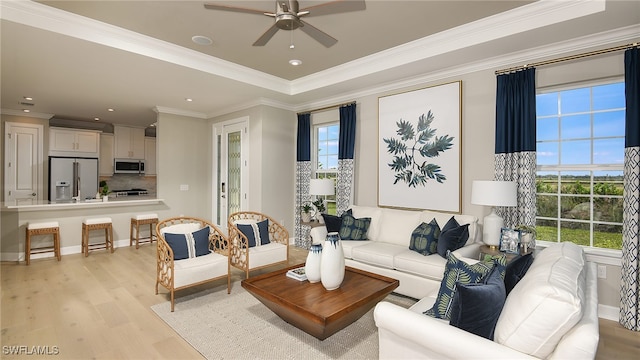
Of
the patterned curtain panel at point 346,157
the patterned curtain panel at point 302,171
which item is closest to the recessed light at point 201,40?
the patterned curtain panel at point 346,157

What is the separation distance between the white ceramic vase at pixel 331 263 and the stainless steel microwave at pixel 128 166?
775cm

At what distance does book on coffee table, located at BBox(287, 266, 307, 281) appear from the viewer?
289 centimetres

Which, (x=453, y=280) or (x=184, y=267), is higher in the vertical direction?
(x=453, y=280)

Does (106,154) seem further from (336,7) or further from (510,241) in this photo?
(510,241)

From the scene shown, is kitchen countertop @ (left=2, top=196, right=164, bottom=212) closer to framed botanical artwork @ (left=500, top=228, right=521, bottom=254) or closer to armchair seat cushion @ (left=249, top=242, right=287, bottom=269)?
armchair seat cushion @ (left=249, top=242, right=287, bottom=269)

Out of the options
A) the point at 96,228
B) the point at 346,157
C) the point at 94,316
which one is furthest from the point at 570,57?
the point at 96,228

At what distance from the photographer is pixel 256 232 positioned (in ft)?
13.5

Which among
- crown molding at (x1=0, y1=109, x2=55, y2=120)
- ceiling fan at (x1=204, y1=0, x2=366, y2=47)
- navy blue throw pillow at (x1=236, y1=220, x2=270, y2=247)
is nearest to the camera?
ceiling fan at (x1=204, y1=0, x2=366, y2=47)

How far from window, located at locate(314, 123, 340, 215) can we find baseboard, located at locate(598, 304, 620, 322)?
3695 millimetres

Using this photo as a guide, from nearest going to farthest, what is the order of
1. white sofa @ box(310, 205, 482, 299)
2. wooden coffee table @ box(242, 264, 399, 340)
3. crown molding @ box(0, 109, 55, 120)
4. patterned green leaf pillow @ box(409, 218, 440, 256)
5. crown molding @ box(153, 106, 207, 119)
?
wooden coffee table @ box(242, 264, 399, 340), white sofa @ box(310, 205, 482, 299), patterned green leaf pillow @ box(409, 218, 440, 256), crown molding @ box(153, 106, 207, 119), crown molding @ box(0, 109, 55, 120)

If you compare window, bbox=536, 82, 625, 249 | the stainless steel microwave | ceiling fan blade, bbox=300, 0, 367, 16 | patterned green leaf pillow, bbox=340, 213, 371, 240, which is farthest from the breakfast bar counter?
window, bbox=536, 82, 625, 249

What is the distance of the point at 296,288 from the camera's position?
2711 millimetres

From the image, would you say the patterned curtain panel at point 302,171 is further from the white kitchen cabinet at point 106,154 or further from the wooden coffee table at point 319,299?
the white kitchen cabinet at point 106,154

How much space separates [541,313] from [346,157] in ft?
13.1
